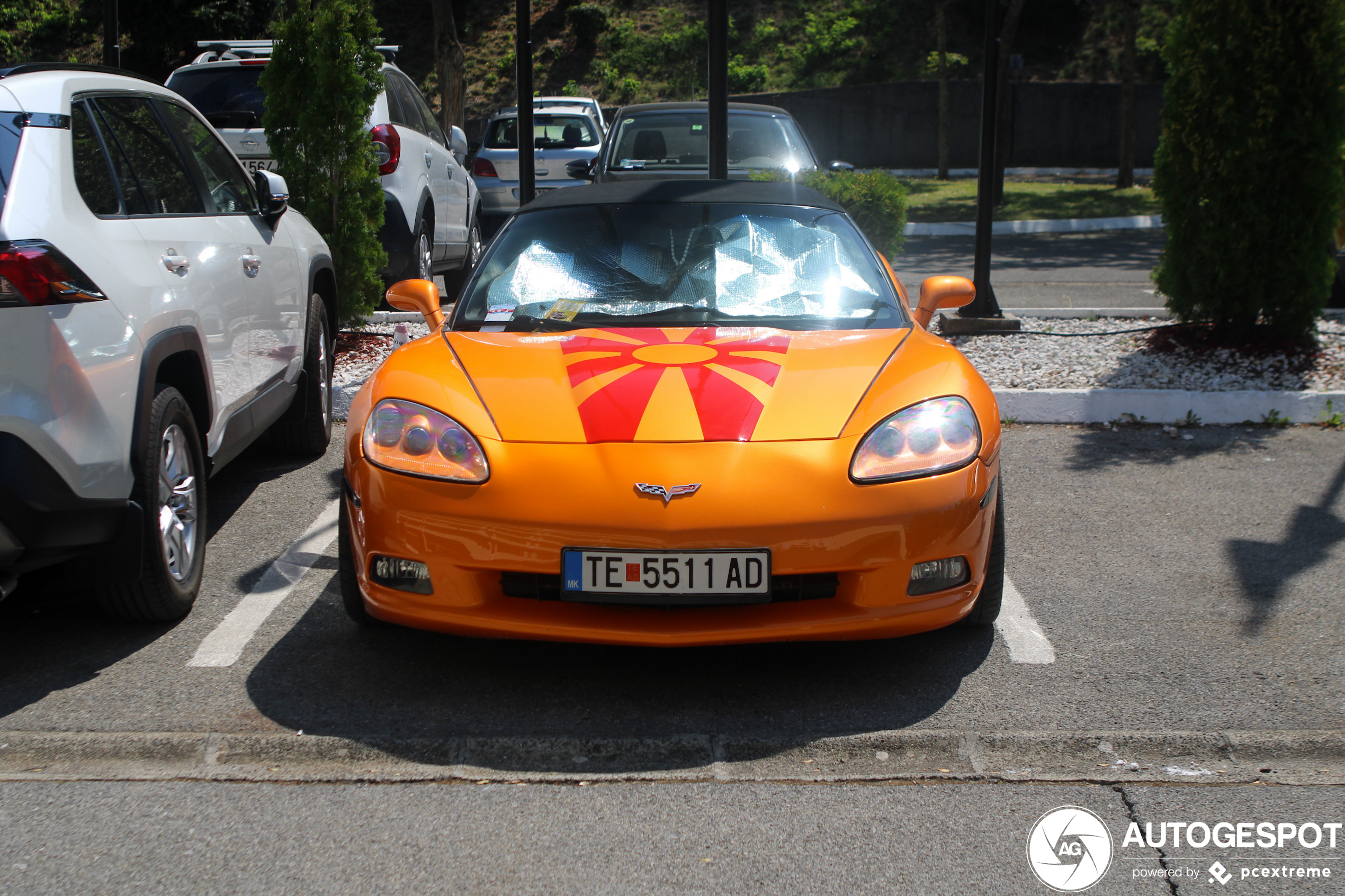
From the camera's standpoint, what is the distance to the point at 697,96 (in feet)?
125

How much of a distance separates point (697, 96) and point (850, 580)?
121ft

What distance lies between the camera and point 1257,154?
7156 millimetres

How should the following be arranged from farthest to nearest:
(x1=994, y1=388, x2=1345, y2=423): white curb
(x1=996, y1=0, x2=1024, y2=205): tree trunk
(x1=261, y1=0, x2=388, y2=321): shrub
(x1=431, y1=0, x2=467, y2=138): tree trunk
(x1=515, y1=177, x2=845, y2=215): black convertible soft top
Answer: (x1=431, y1=0, x2=467, y2=138): tree trunk < (x1=996, y1=0, x2=1024, y2=205): tree trunk < (x1=261, y1=0, x2=388, y2=321): shrub < (x1=994, y1=388, x2=1345, y2=423): white curb < (x1=515, y1=177, x2=845, y2=215): black convertible soft top

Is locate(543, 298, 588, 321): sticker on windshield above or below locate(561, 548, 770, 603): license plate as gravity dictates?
above

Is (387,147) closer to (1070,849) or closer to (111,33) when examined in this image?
(111,33)

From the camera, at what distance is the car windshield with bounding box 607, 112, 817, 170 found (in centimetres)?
970

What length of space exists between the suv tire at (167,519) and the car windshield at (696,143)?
6367mm

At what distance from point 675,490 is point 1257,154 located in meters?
5.62

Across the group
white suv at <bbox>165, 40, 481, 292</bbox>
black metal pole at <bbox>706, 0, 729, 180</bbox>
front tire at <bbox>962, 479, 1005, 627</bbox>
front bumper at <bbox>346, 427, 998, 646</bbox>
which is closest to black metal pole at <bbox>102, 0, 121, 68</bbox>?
white suv at <bbox>165, 40, 481, 292</bbox>

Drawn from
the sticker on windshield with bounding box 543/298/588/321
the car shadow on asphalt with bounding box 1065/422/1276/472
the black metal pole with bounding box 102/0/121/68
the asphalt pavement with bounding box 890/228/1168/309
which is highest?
the black metal pole with bounding box 102/0/121/68

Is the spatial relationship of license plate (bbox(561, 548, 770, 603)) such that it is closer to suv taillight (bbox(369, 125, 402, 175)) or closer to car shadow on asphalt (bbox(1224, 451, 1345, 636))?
car shadow on asphalt (bbox(1224, 451, 1345, 636))

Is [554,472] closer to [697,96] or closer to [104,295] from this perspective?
[104,295]

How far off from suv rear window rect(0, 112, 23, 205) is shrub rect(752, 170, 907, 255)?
6027mm

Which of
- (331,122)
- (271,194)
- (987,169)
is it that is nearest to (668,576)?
(271,194)
